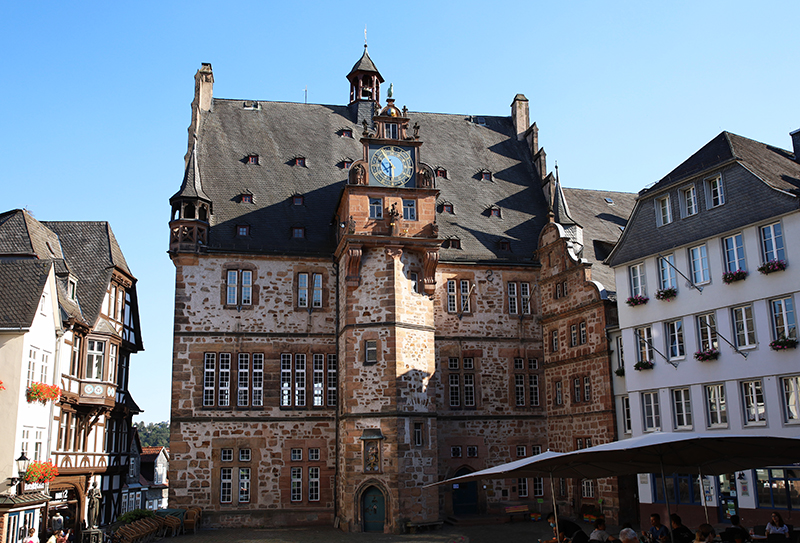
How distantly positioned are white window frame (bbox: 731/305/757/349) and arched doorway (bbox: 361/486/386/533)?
11.8 metres

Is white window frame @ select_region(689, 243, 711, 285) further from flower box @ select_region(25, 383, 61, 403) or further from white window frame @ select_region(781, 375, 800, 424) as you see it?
flower box @ select_region(25, 383, 61, 403)

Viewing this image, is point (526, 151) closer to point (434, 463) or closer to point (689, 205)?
point (689, 205)

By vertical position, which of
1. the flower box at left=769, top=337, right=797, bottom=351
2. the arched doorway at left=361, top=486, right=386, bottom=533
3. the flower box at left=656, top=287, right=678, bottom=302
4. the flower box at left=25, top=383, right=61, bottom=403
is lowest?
the arched doorway at left=361, top=486, right=386, bottom=533

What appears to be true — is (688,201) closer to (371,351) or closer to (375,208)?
(375,208)

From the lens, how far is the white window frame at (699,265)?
22.1 m

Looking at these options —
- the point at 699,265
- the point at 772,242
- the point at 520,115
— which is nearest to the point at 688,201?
the point at 699,265

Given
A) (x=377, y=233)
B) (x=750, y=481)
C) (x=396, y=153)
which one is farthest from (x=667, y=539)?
(x=396, y=153)

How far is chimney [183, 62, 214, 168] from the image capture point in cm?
3200

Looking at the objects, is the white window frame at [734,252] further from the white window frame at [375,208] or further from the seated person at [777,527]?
the white window frame at [375,208]

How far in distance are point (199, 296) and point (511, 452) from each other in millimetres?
13116

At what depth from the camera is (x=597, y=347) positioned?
2644 centimetres

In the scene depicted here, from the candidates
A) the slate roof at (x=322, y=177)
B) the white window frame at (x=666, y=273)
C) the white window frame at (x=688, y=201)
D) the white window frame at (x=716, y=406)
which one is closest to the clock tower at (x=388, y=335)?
the slate roof at (x=322, y=177)

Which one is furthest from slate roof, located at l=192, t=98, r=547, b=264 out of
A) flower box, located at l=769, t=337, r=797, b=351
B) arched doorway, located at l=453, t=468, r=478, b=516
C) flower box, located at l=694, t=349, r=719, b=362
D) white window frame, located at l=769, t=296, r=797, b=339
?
flower box, located at l=769, t=337, r=797, b=351

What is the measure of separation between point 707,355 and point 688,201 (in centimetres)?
482
